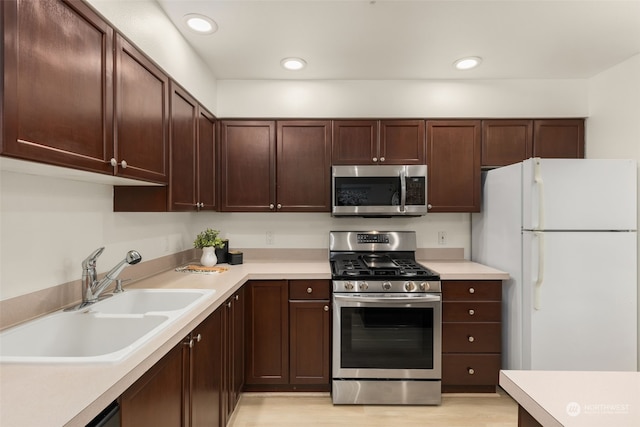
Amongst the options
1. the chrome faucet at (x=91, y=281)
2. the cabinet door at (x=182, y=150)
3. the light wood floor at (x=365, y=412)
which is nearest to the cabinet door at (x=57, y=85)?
the chrome faucet at (x=91, y=281)

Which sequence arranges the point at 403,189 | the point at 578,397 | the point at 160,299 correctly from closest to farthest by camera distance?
1. the point at 578,397
2. the point at 160,299
3. the point at 403,189

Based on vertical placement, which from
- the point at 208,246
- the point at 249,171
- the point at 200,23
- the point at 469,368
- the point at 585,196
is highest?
the point at 200,23

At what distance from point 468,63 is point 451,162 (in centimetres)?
76

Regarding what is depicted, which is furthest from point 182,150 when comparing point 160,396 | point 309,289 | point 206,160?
point 160,396

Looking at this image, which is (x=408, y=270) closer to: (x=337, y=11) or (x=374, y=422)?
(x=374, y=422)

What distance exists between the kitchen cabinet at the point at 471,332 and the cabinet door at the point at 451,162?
0.71 m

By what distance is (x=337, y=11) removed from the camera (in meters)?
1.83

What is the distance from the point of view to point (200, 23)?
6.37 ft

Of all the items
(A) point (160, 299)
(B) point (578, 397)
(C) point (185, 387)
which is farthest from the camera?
(A) point (160, 299)

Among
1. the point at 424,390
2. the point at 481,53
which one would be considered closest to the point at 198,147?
the point at 481,53

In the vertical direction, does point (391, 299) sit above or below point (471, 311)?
above

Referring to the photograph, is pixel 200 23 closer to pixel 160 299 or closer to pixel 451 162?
pixel 160 299

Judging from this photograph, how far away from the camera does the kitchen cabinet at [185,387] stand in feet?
3.26

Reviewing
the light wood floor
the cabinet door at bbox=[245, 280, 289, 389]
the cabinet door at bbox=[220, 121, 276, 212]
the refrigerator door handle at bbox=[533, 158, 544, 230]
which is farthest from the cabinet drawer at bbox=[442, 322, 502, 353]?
the cabinet door at bbox=[220, 121, 276, 212]
